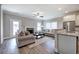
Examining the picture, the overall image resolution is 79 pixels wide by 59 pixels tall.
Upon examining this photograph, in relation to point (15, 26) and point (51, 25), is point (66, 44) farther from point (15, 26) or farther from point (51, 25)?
point (15, 26)

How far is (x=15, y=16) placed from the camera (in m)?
3.28

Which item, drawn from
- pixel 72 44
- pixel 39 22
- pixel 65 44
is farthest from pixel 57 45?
pixel 39 22

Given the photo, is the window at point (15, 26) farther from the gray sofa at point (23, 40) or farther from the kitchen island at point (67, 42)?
the kitchen island at point (67, 42)

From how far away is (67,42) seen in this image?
8.39ft

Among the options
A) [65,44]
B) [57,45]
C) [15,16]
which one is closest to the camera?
[65,44]

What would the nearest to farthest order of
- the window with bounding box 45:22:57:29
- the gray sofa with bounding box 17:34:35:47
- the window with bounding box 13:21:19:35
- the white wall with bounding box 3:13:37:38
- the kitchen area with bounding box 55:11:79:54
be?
the kitchen area with bounding box 55:11:79:54 < the white wall with bounding box 3:13:37:38 < the window with bounding box 13:21:19:35 < the window with bounding box 45:22:57:29 < the gray sofa with bounding box 17:34:35:47

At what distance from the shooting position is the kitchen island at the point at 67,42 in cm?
232

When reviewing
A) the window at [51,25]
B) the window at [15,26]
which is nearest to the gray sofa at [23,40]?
the window at [15,26]

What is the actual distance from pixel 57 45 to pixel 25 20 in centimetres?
168

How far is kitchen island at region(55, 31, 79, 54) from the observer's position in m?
2.32

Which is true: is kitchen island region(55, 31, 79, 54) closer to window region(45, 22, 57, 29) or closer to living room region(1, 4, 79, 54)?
living room region(1, 4, 79, 54)

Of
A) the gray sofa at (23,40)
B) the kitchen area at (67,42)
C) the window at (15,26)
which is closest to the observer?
the kitchen area at (67,42)

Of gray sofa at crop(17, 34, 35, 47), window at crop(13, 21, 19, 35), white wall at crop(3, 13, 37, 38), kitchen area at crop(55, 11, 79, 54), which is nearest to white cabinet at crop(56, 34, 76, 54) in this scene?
kitchen area at crop(55, 11, 79, 54)

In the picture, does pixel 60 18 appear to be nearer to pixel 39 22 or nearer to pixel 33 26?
pixel 39 22
